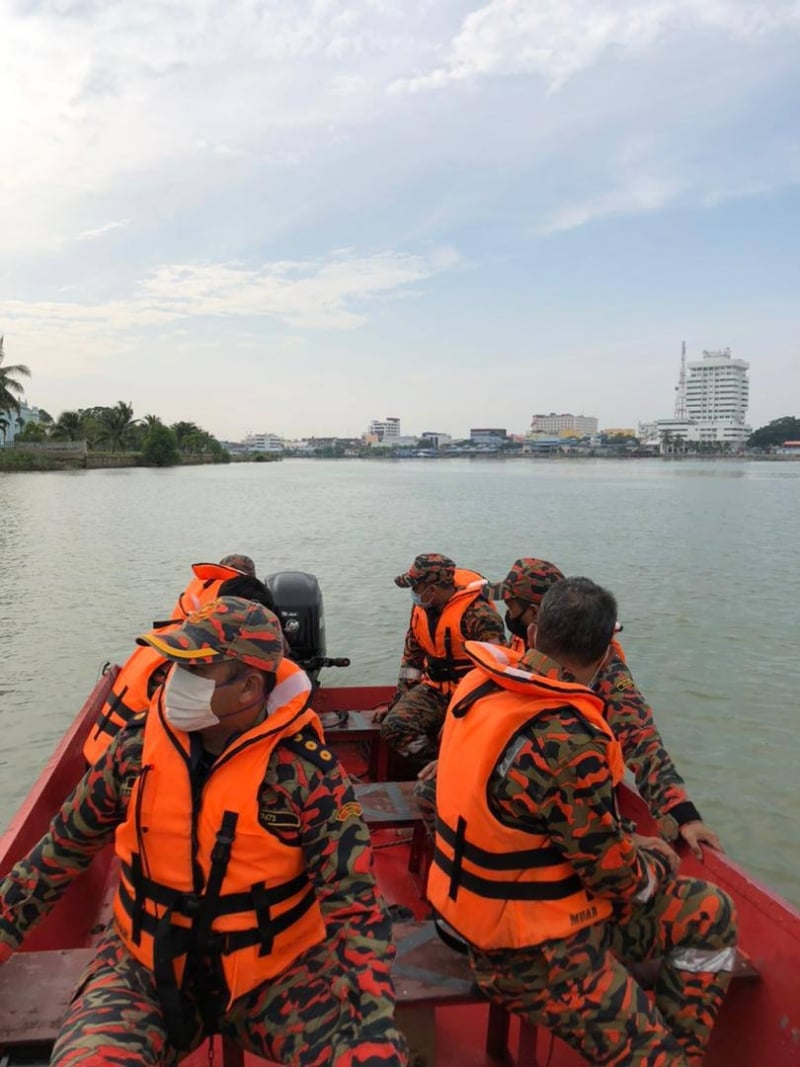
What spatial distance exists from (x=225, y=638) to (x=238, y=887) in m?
0.62

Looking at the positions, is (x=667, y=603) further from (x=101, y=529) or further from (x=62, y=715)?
(x=101, y=529)

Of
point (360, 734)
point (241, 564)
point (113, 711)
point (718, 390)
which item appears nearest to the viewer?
point (113, 711)

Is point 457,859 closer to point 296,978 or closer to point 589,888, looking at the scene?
point 589,888

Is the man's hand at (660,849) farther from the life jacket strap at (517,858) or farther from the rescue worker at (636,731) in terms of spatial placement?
the rescue worker at (636,731)

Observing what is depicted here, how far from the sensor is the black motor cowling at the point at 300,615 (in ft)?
20.0

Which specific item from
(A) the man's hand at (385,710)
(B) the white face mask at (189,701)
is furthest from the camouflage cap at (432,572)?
(B) the white face mask at (189,701)

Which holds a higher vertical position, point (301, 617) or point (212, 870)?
point (212, 870)

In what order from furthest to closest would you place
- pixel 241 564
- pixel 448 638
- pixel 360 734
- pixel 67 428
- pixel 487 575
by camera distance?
pixel 67 428
pixel 487 575
pixel 241 564
pixel 360 734
pixel 448 638

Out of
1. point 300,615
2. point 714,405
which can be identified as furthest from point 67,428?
point 714,405

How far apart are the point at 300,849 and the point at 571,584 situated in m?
1.09

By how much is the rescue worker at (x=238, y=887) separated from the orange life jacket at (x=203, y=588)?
255 centimetres

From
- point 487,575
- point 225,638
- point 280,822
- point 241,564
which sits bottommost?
point 487,575

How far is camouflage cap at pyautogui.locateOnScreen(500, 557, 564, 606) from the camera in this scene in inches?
145

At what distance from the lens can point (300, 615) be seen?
20.2ft
